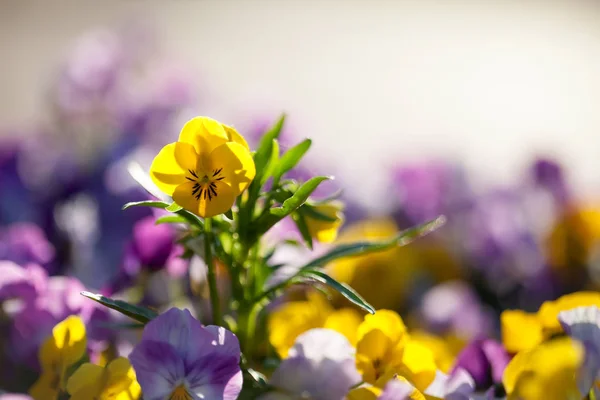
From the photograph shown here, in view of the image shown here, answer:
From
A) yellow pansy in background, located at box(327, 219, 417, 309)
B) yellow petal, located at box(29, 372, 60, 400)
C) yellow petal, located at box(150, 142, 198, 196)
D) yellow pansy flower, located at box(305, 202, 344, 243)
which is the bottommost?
yellow pansy in background, located at box(327, 219, 417, 309)

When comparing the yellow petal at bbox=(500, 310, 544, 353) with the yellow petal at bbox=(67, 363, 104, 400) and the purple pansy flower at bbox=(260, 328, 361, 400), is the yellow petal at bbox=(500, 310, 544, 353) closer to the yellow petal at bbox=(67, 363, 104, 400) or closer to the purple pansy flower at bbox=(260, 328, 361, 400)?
the purple pansy flower at bbox=(260, 328, 361, 400)

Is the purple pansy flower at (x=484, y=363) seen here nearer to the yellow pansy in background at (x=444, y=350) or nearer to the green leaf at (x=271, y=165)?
the yellow pansy in background at (x=444, y=350)

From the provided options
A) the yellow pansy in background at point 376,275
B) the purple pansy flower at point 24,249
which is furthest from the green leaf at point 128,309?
the yellow pansy in background at point 376,275

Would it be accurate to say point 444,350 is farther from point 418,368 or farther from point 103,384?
point 103,384

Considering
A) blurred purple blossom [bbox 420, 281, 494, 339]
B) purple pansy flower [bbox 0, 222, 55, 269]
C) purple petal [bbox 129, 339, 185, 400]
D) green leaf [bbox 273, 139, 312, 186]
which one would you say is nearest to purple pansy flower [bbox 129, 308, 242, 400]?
purple petal [bbox 129, 339, 185, 400]

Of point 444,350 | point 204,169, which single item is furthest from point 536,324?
point 204,169

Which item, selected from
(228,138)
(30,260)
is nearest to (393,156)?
(30,260)

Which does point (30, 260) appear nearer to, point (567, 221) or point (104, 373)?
point (104, 373)
